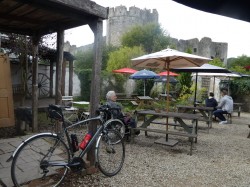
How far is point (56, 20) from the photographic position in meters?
4.70

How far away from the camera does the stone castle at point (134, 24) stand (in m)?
36.9

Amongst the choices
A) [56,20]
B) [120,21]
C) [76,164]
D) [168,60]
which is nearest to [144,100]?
[168,60]

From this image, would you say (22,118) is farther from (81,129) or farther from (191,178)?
(191,178)

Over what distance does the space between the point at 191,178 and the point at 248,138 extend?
392cm

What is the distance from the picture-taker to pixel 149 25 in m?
33.2

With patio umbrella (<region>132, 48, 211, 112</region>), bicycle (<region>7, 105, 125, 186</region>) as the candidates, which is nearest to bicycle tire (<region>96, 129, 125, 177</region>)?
bicycle (<region>7, 105, 125, 186</region>)

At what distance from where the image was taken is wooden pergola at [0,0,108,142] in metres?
3.25

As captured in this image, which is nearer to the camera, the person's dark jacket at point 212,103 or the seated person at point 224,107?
the seated person at point 224,107

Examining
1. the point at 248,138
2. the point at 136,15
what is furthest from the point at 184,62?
the point at 136,15

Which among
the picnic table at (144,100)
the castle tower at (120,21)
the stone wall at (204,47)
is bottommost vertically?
the picnic table at (144,100)

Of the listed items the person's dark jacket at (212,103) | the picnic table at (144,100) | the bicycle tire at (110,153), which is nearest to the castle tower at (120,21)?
Answer: the picnic table at (144,100)

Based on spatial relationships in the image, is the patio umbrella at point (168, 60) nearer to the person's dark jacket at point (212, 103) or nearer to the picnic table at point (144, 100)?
the person's dark jacket at point (212, 103)

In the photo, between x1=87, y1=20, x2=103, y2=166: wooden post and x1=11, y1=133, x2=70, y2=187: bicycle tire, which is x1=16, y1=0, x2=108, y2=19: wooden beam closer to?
x1=87, y1=20, x2=103, y2=166: wooden post

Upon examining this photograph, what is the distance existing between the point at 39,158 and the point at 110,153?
107 centimetres
